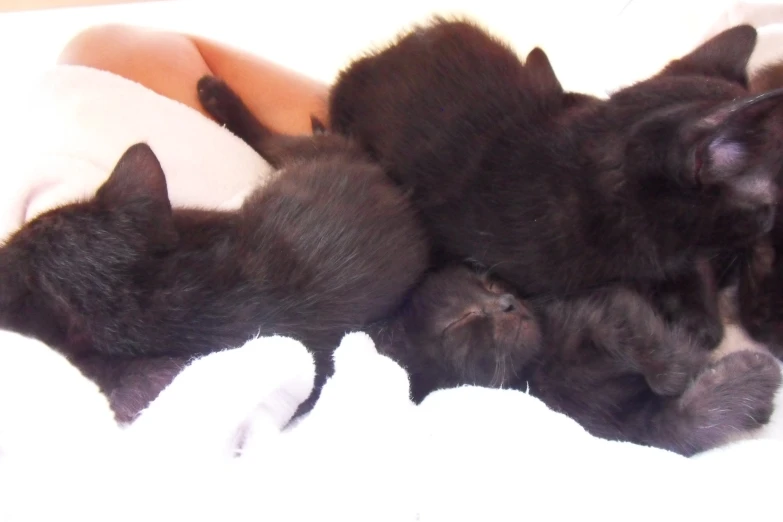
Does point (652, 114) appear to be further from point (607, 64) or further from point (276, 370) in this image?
point (607, 64)

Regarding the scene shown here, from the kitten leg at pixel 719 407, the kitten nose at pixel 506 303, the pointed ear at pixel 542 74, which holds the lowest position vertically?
the kitten leg at pixel 719 407

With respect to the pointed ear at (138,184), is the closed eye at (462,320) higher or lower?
lower

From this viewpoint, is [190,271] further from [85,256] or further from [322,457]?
[322,457]

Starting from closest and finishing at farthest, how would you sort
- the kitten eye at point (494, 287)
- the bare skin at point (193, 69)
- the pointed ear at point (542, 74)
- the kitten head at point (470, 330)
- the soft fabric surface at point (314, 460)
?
1. the soft fabric surface at point (314, 460)
2. the kitten head at point (470, 330)
3. the kitten eye at point (494, 287)
4. the pointed ear at point (542, 74)
5. the bare skin at point (193, 69)

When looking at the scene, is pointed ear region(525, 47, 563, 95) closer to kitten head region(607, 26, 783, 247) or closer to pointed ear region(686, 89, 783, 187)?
kitten head region(607, 26, 783, 247)

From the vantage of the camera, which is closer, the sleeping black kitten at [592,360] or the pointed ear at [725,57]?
the sleeping black kitten at [592,360]

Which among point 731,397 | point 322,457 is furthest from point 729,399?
point 322,457

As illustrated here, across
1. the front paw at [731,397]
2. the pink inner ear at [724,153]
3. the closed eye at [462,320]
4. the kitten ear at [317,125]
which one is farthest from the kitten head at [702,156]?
the kitten ear at [317,125]

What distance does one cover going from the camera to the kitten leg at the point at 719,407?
0.79 metres

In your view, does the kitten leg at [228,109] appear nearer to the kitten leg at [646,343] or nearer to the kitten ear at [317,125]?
the kitten ear at [317,125]

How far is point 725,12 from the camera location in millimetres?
1325

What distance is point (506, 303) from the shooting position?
936mm

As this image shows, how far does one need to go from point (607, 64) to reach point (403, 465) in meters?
1.49

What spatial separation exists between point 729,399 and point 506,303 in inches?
12.7
